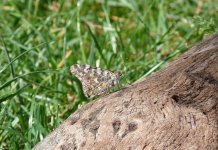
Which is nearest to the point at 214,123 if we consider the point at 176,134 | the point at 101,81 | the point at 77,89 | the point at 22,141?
the point at 176,134

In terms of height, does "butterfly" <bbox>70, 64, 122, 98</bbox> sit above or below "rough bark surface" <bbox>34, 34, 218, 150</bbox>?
above

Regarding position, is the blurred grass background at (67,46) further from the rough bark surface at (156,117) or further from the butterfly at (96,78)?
the rough bark surface at (156,117)

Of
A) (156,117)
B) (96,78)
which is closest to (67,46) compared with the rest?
(96,78)

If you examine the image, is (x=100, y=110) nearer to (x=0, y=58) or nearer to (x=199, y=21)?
(x=199, y=21)

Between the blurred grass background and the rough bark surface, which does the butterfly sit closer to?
the blurred grass background

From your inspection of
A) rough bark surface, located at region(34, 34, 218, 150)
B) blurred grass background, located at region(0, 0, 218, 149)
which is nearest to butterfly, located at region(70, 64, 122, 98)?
blurred grass background, located at region(0, 0, 218, 149)

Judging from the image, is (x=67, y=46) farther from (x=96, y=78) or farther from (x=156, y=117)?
(x=156, y=117)
